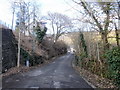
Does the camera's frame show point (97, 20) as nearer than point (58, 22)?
Yes

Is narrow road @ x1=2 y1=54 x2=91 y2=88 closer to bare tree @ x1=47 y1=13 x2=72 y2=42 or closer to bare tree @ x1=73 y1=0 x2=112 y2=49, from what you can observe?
bare tree @ x1=73 y1=0 x2=112 y2=49

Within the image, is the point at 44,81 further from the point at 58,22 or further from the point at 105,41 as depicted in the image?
the point at 58,22

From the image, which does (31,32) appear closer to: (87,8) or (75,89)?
(87,8)

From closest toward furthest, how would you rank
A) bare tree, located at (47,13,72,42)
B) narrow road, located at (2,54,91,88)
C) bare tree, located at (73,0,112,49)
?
narrow road, located at (2,54,91,88) < bare tree, located at (73,0,112,49) < bare tree, located at (47,13,72,42)

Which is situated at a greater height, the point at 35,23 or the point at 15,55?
the point at 35,23

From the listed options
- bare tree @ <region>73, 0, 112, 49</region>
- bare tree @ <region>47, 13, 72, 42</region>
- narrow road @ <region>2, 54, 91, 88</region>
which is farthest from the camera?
bare tree @ <region>47, 13, 72, 42</region>

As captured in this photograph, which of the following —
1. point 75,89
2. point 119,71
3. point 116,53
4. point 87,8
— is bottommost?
point 75,89

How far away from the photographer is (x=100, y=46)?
14141 millimetres

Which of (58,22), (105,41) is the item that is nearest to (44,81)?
(105,41)

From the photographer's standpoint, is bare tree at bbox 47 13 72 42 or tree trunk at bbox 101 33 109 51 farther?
bare tree at bbox 47 13 72 42

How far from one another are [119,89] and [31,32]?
95.6 ft

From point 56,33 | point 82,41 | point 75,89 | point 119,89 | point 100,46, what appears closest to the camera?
point 119,89

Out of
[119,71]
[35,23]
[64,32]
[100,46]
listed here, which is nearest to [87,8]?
[100,46]

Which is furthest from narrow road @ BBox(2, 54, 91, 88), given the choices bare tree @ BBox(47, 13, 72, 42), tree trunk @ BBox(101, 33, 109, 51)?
bare tree @ BBox(47, 13, 72, 42)
